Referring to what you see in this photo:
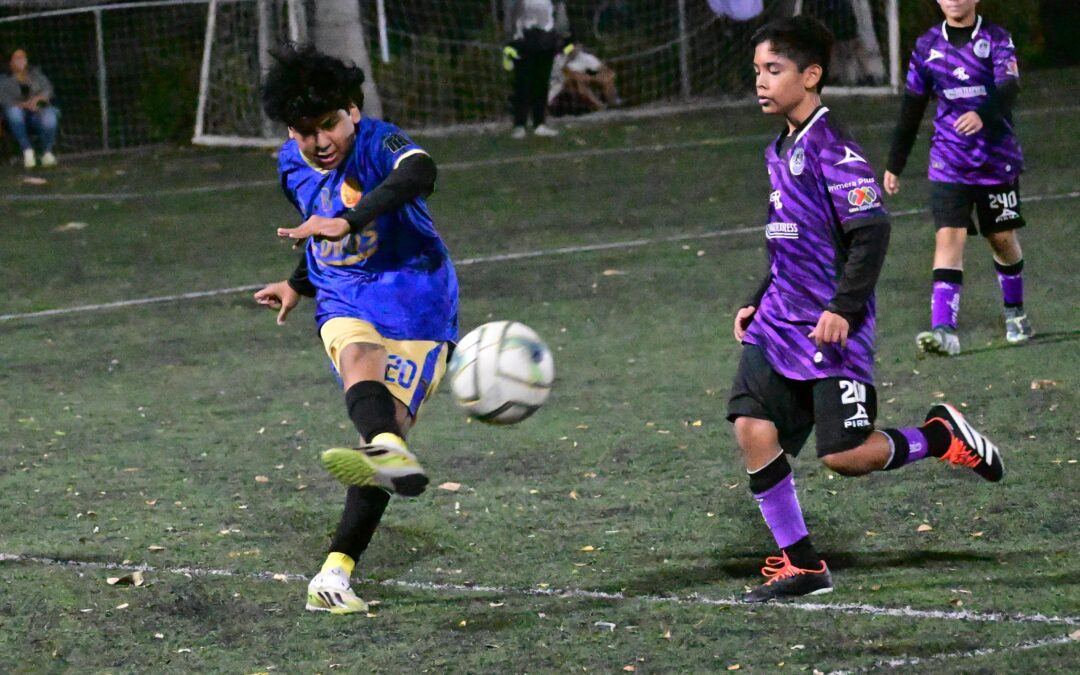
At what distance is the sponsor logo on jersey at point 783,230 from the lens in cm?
482

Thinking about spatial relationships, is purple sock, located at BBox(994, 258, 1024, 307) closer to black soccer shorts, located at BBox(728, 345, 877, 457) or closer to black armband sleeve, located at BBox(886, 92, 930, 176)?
black armband sleeve, located at BBox(886, 92, 930, 176)

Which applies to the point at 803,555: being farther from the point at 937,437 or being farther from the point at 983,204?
the point at 983,204

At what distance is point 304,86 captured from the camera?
193 inches

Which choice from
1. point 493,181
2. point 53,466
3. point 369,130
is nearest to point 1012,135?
point 369,130

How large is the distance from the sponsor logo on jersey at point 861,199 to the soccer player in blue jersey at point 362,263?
1224mm

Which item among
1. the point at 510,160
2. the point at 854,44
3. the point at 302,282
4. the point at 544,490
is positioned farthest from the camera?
the point at 854,44

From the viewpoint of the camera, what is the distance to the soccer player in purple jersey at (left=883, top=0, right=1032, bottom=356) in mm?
7926

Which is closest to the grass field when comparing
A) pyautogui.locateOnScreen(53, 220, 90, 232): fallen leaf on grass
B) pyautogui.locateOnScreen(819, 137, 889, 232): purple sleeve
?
pyautogui.locateOnScreen(819, 137, 889, 232): purple sleeve

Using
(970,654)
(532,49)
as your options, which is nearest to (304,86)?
(970,654)

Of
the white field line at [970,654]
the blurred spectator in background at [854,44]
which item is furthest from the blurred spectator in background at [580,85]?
the white field line at [970,654]

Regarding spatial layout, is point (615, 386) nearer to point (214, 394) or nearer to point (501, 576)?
point (214, 394)

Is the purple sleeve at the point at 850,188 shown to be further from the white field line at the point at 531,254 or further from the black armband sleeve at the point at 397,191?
the white field line at the point at 531,254

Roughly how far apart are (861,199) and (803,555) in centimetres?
106

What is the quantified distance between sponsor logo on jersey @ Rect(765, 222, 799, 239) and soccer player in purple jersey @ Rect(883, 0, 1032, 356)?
10.4 ft
